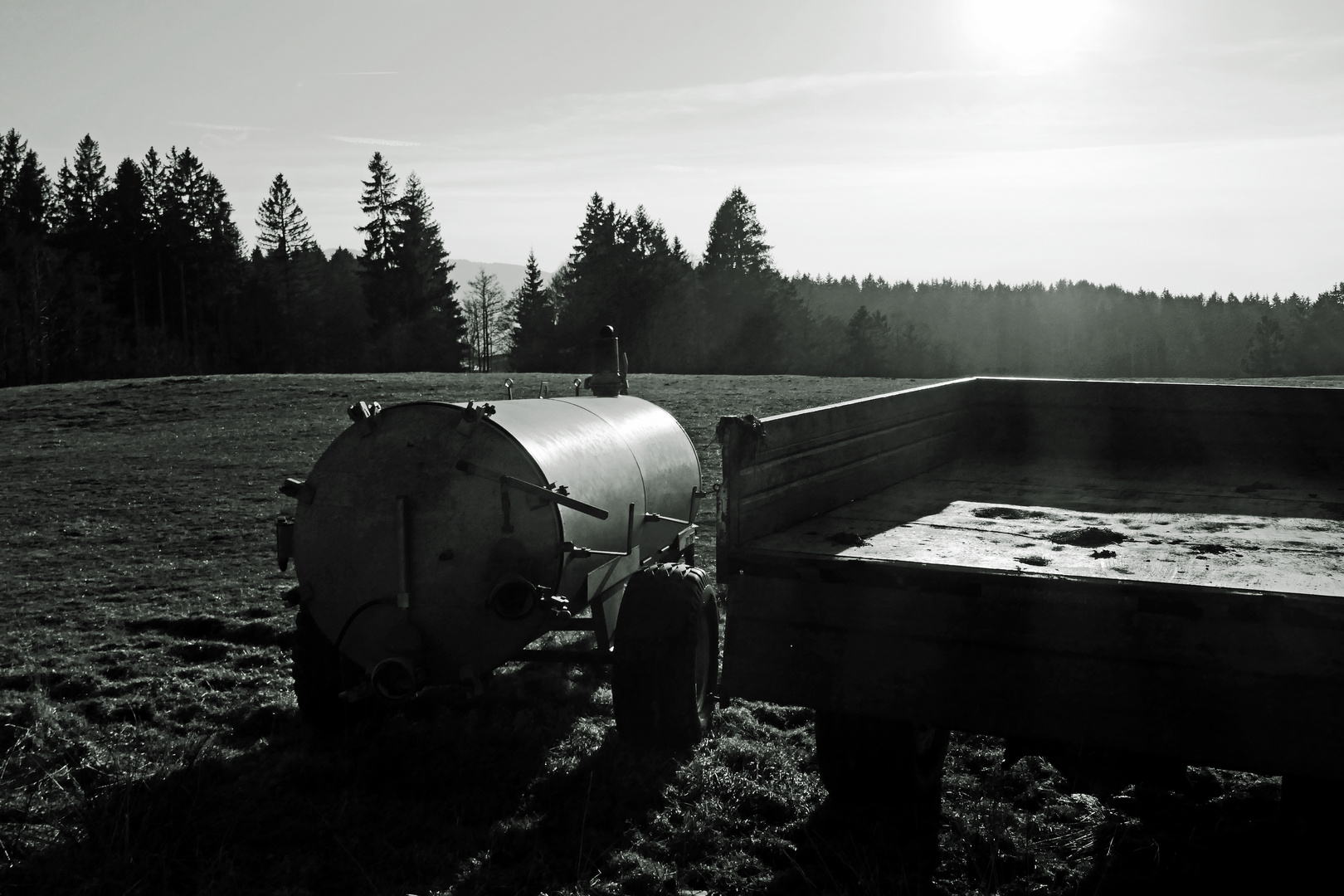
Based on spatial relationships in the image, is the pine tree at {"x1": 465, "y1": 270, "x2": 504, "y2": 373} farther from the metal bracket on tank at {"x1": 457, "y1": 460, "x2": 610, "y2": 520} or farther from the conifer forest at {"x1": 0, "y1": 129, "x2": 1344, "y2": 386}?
the metal bracket on tank at {"x1": 457, "y1": 460, "x2": 610, "y2": 520}

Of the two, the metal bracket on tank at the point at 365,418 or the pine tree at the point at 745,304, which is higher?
the pine tree at the point at 745,304

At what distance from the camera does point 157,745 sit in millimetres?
5566

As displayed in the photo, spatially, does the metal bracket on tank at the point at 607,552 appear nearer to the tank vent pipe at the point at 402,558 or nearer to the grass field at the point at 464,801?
the tank vent pipe at the point at 402,558

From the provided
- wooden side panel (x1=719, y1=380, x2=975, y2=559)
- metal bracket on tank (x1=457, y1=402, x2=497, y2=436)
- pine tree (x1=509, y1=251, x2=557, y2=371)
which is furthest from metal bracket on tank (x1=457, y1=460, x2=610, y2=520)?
pine tree (x1=509, y1=251, x2=557, y2=371)

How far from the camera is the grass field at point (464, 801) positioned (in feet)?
13.6

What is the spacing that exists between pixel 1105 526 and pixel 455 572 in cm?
309

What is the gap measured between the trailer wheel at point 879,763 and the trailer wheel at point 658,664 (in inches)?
42.0

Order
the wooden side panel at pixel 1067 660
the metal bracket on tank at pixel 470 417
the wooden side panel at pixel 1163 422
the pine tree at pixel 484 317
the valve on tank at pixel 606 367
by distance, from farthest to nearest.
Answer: the pine tree at pixel 484 317, the valve on tank at pixel 606 367, the wooden side panel at pixel 1163 422, the metal bracket on tank at pixel 470 417, the wooden side panel at pixel 1067 660

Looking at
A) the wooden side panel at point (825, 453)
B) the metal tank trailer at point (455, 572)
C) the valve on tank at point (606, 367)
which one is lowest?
the metal tank trailer at point (455, 572)

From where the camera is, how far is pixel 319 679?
18.5ft

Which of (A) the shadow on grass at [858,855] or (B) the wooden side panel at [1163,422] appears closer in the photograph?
(A) the shadow on grass at [858,855]

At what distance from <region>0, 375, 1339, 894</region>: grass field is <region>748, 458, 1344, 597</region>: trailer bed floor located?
1.21 m

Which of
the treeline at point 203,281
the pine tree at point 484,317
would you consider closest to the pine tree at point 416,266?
the treeline at point 203,281

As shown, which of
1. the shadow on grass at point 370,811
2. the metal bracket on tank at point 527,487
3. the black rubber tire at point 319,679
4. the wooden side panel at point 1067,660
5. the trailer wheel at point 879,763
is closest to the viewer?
the wooden side panel at point 1067,660
